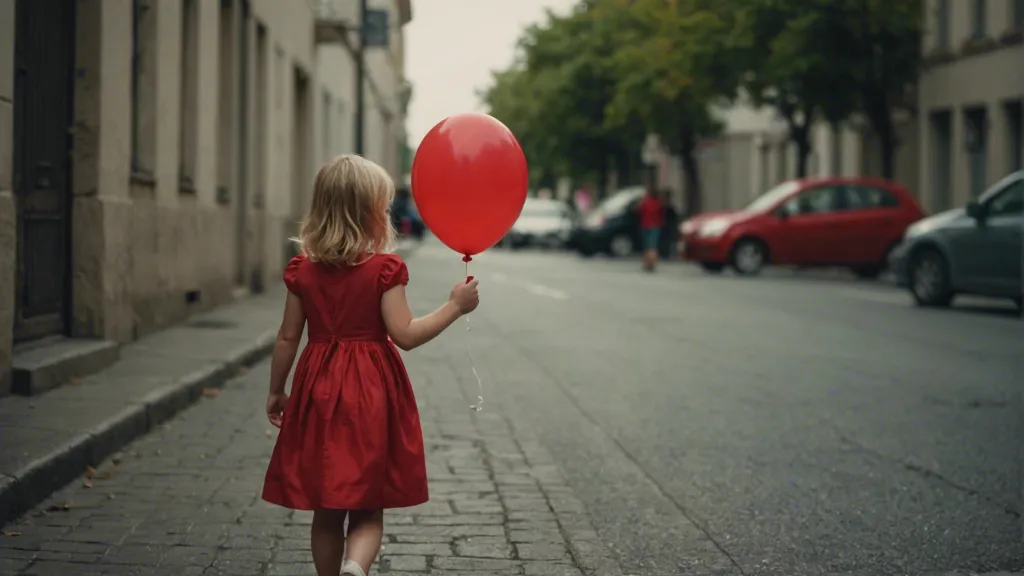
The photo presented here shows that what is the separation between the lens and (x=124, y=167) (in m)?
11.6

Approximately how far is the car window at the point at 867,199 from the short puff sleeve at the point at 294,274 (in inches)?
925

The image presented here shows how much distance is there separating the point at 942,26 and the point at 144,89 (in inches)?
1026

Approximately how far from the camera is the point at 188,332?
13375mm

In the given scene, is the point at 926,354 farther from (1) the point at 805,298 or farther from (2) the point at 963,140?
(2) the point at 963,140

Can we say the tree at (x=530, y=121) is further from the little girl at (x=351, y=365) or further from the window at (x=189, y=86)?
the little girl at (x=351, y=365)

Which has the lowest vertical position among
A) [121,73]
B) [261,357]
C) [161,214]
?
[261,357]

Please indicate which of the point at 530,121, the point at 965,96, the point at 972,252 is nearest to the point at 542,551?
the point at 972,252

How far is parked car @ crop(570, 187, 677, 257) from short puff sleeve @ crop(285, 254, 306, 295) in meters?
35.0

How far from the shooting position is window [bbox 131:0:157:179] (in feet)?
43.5

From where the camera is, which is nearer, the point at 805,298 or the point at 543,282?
the point at 805,298

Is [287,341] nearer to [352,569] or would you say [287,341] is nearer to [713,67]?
[352,569]

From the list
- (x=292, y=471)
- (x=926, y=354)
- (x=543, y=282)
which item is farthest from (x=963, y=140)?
(x=292, y=471)

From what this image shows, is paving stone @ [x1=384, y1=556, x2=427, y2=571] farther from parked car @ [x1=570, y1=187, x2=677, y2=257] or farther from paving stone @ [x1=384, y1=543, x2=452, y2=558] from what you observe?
parked car @ [x1=570, y1=187, x2=677, y2=257]

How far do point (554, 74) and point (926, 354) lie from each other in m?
43.3
